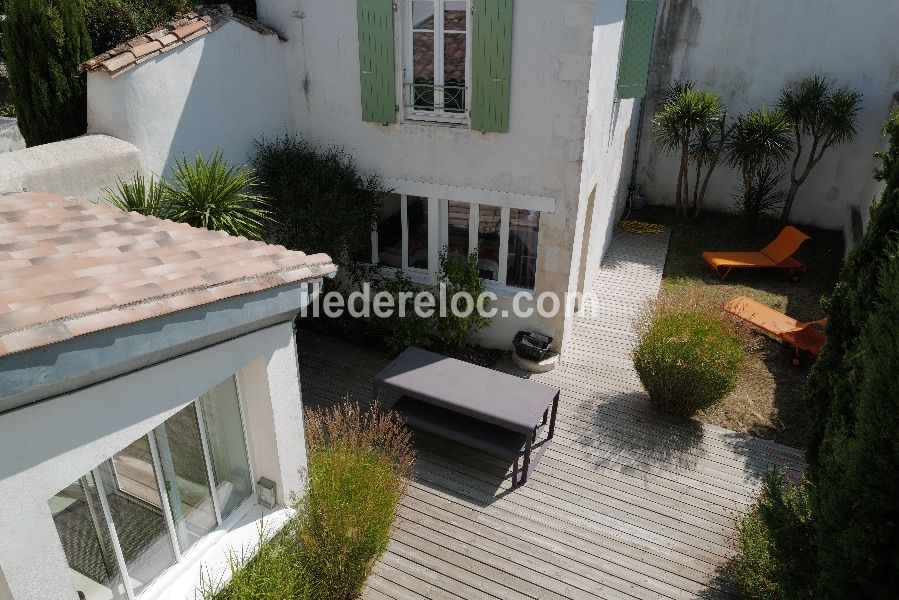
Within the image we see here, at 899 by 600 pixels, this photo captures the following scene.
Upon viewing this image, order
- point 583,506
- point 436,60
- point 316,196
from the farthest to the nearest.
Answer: point 316,196
point 436,60
point 583,506

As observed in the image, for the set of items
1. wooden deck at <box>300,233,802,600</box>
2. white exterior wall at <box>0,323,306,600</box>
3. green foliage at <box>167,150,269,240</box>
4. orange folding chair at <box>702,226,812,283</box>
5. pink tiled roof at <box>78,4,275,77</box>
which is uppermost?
pink tiled roof at <box>78,4,275,77</box>

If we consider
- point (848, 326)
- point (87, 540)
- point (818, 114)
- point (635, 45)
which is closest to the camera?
point (87, 540)

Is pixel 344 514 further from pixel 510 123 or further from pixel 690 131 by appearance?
pixel 690 131

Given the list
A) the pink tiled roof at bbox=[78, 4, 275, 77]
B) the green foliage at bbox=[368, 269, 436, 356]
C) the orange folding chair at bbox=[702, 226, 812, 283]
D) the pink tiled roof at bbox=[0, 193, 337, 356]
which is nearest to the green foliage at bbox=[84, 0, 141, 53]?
the pink tiled roof at bbox=[78, 4, 275, 77]

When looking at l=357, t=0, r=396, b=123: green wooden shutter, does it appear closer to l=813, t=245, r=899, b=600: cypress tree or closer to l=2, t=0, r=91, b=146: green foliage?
l=2, t=0, r=91, b=146: green foliage

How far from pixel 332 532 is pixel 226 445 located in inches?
48.4

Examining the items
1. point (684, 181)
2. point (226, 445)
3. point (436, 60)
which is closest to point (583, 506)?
point (226, 445)

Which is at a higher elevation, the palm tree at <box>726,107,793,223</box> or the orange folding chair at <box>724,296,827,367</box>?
the palm tree at <box>726,107,793,223</box>

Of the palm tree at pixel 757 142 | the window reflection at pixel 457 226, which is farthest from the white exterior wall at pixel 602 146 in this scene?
the palm tree at pixel 757 142

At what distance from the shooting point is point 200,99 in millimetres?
8727

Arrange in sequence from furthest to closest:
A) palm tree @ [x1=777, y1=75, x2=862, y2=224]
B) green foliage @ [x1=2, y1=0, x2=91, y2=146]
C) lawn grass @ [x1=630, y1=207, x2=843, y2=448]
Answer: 1. palm tree @ [x1=777, y1=75, x2=862, y2=224]
2. lawn grass @ [x1=630, y1=207, x2=843, y2=448]
3. green foliage @ [x1=2, y1=0, x2=91, y2=146]

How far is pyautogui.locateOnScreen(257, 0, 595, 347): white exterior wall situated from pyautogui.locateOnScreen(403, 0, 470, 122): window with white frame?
19 centimetres

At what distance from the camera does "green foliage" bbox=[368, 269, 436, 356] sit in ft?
32.5

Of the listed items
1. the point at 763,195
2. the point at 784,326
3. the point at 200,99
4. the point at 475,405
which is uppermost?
the point at 200,99
